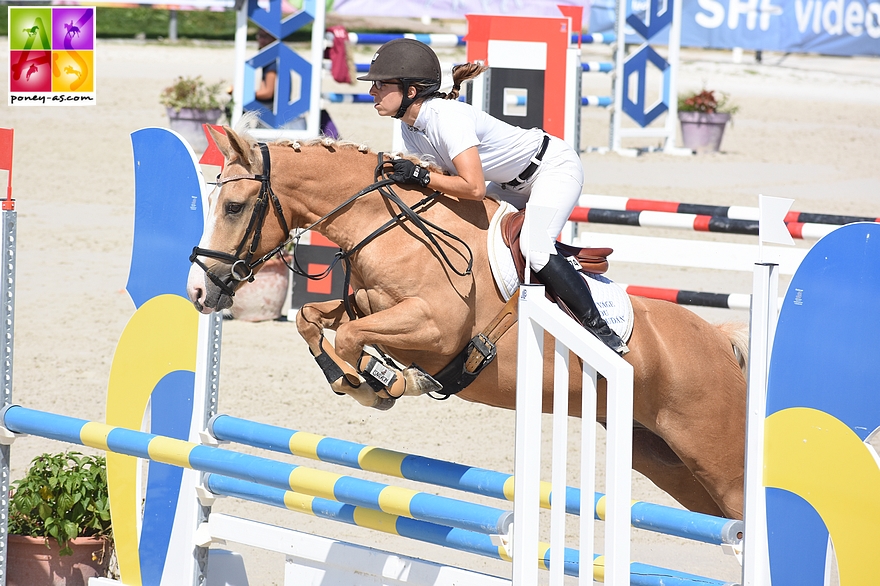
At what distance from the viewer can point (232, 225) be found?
2797mm

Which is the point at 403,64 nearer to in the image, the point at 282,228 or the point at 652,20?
the point at 282,228

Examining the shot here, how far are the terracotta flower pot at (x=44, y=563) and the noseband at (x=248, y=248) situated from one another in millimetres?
1087

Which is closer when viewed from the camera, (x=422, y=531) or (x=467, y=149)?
(x=422, y=531)

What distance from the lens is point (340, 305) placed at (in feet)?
9.84

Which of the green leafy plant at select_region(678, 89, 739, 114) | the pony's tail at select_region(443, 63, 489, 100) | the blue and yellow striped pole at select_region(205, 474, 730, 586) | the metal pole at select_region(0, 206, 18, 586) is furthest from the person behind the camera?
the green leafy plant at select_region(678, 89, 739, 114)

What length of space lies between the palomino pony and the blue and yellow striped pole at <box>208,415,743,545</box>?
16 cm

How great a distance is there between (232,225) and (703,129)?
11212 millimetres

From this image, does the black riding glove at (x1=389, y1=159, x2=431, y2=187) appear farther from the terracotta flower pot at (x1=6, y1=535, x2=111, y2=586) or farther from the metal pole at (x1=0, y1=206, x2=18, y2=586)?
the terracotta flower pot at (x1=6, y1=535, x2=111, y2=586)

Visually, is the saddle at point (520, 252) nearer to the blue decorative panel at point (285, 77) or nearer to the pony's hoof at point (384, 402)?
the pony's hoof at point (384, 402)

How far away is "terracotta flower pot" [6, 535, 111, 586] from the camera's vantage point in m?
3.29

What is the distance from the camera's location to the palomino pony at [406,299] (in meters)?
2.77

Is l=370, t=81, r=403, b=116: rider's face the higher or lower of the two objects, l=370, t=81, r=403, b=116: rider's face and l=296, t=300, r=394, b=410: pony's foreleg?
the higher

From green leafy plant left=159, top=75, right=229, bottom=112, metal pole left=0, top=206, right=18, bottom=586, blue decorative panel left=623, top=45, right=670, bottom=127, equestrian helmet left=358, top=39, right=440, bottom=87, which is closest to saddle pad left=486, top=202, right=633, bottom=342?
equestrian helmet left=358, top=39, right=440, bottom=87

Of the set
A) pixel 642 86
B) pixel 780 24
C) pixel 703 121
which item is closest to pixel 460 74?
pixel 642 86
